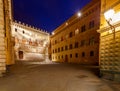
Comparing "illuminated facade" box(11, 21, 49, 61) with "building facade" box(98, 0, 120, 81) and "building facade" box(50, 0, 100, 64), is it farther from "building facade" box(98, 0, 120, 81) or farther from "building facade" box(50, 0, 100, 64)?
"building facade" box(98, 0, 120, 81)

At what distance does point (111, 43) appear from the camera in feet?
26.6

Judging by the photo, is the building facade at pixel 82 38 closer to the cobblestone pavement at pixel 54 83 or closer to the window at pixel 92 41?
the window at pixel 92 41

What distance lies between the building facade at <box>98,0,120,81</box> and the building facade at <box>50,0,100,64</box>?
12.4 m

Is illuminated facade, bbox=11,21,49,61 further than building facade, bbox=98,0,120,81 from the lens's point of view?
Yes

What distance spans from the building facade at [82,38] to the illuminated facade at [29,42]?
9171mm

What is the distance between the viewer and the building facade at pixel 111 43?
7.61 metres

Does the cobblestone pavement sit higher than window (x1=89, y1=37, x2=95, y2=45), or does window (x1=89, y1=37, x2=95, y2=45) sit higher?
window (x1=89, y1=37, x2=95, y2=45)

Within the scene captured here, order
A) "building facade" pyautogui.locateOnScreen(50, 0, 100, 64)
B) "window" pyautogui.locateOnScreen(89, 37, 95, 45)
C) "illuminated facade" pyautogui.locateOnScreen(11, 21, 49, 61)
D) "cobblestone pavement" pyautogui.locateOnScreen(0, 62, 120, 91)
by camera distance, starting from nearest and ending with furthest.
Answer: "cobblestone pavement" pyautogui.locateOnScreen(0, 62, 120, 91)
"building facade" pyautogui.locateOnScreen(50, 0, 100, 64)
"window" pyautogui.locateOnScreen(89, 37, 95, 45)
"illuminated facade" pyautogui.locateOnScreen(11, 21, 49, 61)

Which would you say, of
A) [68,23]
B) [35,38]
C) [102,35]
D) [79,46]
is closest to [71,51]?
[79,46]

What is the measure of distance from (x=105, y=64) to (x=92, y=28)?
14.9 m

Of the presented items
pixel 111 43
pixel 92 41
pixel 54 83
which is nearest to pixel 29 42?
pixel 92 41

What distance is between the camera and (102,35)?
9125 millimetres

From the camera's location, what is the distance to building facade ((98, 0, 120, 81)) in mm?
7609

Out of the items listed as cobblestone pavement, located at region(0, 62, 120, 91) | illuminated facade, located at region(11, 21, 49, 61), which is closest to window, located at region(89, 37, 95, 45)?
cobblestone pavement, located at region(0, 62, 120, 91)
